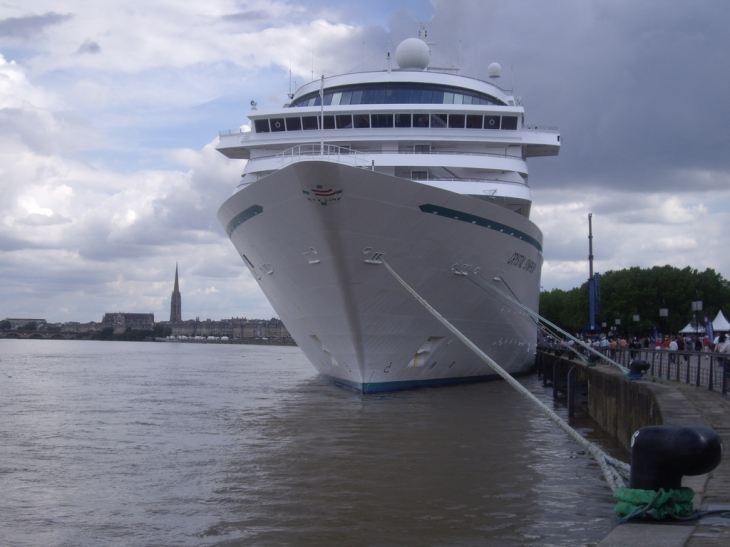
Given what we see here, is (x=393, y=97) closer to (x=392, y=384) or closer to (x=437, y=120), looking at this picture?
(x=437, y=120)

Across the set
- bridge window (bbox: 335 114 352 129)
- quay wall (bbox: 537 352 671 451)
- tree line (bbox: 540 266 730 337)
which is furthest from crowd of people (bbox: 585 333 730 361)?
tree line (bbox: 540 266 730 337)

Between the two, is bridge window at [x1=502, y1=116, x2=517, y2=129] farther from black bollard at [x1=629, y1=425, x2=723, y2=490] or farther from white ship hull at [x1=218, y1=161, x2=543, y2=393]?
black bollard at [x1=629, y1=425, x2=723, y2=490]

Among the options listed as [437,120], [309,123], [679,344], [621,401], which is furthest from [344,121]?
[679,344]

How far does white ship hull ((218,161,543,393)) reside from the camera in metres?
→ 14.2

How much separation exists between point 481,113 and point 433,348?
6.50 m

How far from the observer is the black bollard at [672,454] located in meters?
4.63

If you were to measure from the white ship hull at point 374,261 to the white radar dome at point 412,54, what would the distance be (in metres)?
8.08

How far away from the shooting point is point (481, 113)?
19547 mm

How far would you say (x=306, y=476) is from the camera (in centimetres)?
954

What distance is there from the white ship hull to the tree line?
39.8 m

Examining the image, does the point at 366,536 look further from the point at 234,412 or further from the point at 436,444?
the point at 234,412

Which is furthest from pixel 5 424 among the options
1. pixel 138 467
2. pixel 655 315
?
pixel 655 315

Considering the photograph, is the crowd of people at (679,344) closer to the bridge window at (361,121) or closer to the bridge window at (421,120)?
the bridge window at (421,120)

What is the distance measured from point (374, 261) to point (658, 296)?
4813 cm
